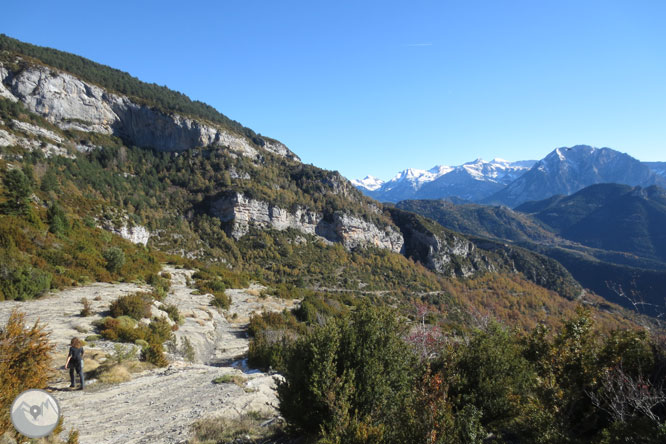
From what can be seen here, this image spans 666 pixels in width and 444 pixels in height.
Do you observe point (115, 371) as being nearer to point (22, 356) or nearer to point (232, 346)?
point (22, 356)

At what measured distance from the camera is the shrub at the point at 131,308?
40.7ft

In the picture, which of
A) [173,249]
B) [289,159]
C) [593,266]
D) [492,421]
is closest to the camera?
[492,421]

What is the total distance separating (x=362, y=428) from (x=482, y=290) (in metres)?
124

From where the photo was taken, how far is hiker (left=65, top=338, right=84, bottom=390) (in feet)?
24.3

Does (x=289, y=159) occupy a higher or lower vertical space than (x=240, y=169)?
higher

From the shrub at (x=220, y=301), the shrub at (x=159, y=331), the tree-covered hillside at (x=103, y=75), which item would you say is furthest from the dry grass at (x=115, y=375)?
the tree-covered hillside at (x=103, y=75)

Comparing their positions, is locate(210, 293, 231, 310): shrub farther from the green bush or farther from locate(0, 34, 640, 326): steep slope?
the green bush

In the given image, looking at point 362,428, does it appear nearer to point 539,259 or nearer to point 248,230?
point 248,230

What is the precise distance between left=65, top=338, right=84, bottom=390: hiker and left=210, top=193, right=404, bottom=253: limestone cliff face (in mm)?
73458

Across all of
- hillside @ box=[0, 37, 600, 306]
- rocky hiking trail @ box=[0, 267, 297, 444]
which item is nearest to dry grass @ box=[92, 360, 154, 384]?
rocky hiking trail @ box=[0, 267, 297, 444]

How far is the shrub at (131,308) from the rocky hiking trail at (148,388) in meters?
0.61

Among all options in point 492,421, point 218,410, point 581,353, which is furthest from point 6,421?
point 581,353

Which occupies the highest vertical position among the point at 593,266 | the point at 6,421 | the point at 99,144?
the point at 99,144

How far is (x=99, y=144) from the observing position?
78000 millimetres
